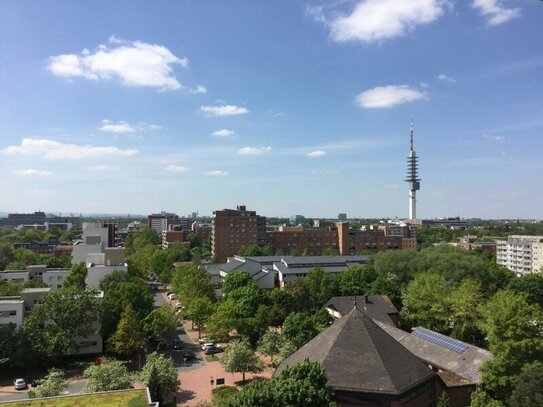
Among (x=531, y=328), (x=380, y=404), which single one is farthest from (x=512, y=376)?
(x=380, y=404)

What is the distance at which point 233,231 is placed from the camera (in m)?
118

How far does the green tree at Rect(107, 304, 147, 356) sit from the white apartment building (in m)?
104

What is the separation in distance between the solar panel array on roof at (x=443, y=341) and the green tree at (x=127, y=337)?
2760 cm

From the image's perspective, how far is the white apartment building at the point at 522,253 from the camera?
113938mm

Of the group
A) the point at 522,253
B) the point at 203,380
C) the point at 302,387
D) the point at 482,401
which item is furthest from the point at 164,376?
the point at 522,253

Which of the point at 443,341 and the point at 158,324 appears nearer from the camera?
the point at 443,341

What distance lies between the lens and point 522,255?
118m

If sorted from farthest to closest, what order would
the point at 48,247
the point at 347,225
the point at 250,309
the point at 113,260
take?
the point at 48,247 → the point at 347,225 → the point at 113,260 → the point at 250,309

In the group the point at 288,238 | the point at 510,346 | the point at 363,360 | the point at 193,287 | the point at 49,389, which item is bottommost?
the point at 49,389

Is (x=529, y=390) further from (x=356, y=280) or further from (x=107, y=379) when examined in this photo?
(x=356, y=280)

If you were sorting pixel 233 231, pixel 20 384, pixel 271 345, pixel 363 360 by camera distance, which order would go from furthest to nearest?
1. pixel 233 231
2. pixel 271 345
3. pixel 20 384
4. pixel 363 360

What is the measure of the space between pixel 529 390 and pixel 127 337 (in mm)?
34314

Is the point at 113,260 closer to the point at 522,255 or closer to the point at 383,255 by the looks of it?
the point at 383,255

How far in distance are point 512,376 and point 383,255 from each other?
44.4 m
